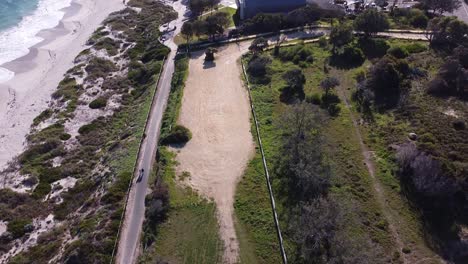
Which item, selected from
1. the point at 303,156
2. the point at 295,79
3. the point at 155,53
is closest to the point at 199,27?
the point at 155,53

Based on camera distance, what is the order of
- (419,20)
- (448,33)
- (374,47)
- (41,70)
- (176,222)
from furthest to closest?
(41,70)
(419,20)
(374,47)
(448,33)
(176,222)

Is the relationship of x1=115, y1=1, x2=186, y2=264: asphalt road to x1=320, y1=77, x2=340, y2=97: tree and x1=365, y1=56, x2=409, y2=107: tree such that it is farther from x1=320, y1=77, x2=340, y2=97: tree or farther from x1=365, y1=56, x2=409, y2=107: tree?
x1=365, y1=56, x2=409, y2=107: tree

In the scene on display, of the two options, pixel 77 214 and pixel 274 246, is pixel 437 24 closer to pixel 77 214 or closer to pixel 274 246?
pixel 274 246

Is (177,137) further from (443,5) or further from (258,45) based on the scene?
(443,5)

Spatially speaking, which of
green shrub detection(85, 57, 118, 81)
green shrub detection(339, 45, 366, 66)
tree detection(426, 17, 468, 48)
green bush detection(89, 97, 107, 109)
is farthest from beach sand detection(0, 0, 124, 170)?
tree detection(426, 17, 468, 48)

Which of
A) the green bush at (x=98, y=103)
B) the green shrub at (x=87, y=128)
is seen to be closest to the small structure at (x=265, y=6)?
the green bush at (x=98, y=103)

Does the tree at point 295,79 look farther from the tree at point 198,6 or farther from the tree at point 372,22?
the tree at point 198,6
